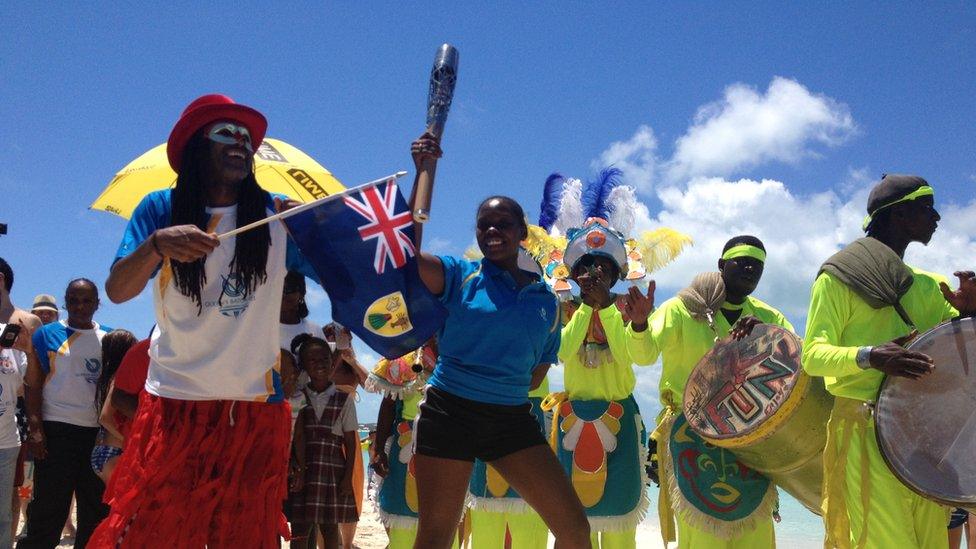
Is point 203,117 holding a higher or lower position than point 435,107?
lower

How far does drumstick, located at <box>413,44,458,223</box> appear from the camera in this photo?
12.4 ft

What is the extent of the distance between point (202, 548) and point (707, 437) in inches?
120

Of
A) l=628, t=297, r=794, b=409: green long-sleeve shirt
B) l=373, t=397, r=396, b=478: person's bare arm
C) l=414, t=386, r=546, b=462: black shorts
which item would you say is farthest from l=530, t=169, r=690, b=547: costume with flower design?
l=414, t=386, r=546, b=462: black shorts

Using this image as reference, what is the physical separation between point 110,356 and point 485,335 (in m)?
3.84

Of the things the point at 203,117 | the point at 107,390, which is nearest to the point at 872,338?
the point at 203,117

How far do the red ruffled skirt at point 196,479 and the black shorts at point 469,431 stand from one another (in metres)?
1.00

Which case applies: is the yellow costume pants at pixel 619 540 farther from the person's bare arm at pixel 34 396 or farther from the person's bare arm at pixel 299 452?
the person's bare arm at pixel 34 396

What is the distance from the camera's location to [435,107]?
3.85 metres

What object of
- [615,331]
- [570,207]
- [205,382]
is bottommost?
[205,382]

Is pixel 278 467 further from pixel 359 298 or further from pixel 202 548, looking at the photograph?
pixel 359 298

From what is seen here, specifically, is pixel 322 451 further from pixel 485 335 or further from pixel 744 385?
pixel 744 385

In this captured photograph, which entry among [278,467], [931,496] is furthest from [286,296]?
[931,496]

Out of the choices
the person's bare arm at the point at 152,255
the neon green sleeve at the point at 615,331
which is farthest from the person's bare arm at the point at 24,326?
the neon green sleeve at the point at 615,331

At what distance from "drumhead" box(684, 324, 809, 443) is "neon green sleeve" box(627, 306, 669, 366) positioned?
0.29m
